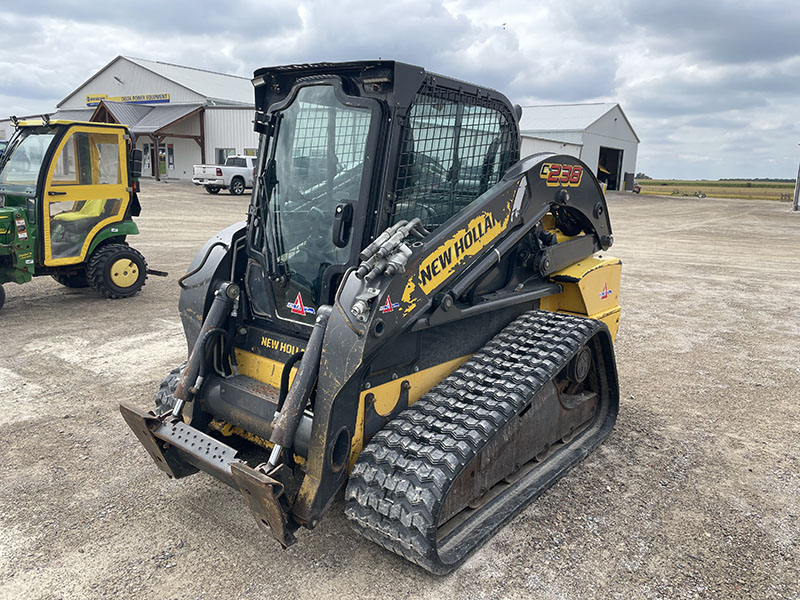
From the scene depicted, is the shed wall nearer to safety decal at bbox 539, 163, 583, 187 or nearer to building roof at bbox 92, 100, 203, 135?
building roof at bbox 92, 100, 203, 135

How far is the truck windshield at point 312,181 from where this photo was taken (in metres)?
3.54

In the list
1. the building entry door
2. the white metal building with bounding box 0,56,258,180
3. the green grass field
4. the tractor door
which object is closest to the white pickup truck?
the white metal building with bounding box 0,56,258,180

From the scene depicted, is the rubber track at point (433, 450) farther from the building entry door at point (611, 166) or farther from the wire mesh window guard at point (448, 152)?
the building entry door at point (611, 166)

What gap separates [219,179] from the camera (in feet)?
91.4

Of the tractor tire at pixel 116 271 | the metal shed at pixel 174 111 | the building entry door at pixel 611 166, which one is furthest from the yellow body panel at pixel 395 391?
the building entry door at pixel 611 166

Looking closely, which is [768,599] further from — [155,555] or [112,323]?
[112,323]

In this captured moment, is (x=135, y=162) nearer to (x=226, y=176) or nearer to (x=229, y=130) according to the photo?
(x=226, y=176)

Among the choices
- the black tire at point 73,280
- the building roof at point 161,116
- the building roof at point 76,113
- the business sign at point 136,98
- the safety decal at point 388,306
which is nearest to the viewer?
the safety decal at point 388,306

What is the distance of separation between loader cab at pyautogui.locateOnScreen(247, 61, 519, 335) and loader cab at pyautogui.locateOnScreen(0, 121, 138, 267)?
5397 mm

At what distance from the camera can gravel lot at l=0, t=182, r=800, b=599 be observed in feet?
10.5

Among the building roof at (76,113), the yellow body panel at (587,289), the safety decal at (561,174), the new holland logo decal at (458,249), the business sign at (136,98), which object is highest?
the business sign at (136,98)

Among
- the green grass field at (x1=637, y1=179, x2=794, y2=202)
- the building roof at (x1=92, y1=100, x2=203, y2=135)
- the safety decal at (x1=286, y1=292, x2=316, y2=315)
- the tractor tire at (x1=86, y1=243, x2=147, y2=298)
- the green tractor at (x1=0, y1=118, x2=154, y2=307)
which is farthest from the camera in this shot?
the green grass field at (x1=637, y1=179, x2=794, y2=202)

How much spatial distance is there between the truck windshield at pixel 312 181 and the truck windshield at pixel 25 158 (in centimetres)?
575

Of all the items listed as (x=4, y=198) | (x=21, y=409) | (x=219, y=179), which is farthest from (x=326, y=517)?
(x=219, y=179)
